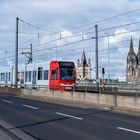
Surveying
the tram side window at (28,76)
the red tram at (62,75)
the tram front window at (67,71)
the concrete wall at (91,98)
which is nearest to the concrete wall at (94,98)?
the concrete wall at (91,98)

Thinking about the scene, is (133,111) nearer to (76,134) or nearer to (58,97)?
(76,134)

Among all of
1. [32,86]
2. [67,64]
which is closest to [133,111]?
[67,64]

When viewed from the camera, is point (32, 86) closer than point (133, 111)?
No

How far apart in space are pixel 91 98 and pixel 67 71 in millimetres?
14624

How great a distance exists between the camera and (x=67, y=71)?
47.6 metres

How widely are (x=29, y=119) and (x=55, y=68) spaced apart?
2691 centimetres

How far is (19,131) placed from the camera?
51.8ft

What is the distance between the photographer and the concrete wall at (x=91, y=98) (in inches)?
1078

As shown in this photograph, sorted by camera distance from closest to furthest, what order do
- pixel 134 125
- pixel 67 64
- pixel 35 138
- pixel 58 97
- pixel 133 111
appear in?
1. pixel 35 138
2. pixel 134 125
3. pixel 133 111
4. pixel 58 97
5. pixel 67 64

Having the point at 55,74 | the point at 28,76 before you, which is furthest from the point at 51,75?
the point at 28,76

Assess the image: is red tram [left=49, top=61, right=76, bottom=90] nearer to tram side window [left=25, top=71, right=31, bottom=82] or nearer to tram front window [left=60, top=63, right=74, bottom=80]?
tram front window [left=60, top=63, right=74, bottom=80]

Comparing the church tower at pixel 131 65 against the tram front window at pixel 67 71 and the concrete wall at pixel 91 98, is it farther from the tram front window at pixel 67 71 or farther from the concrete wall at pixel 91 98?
the concrete wall at pixel 91 98

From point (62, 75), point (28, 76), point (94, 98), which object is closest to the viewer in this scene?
point (94, 98)

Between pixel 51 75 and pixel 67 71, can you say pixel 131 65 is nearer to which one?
pixel 51 75
